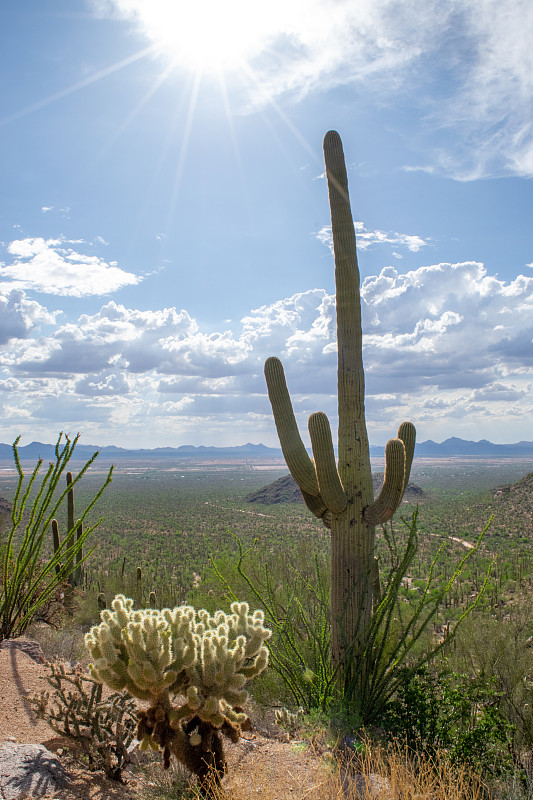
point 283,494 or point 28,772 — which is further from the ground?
point 28,772

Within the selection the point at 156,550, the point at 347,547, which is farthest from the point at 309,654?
the point at 156,550

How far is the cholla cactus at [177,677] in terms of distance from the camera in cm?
411

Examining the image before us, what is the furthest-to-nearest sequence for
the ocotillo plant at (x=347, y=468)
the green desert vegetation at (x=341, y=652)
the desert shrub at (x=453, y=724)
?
the ocotillo plant at (x=347, y=468) < the desert shrub at (x=453, y=724) < the green desert vegetation at (x=341, y=652)

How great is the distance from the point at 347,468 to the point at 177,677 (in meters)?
3.62

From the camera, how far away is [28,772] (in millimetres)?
4309

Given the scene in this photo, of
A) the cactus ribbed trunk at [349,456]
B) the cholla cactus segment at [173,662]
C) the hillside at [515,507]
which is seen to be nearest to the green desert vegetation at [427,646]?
the cactus ribbed trunk at [349,456]

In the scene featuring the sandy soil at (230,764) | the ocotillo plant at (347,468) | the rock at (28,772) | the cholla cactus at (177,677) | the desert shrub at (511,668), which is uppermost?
the ocotillo plant at (347,468)

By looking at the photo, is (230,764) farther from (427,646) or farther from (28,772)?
(427,646)

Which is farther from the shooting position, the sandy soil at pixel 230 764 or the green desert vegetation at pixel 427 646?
the green desert vegetation at pixel 427 646

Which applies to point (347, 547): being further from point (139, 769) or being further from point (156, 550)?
point (156, 550)

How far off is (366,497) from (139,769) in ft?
12.4

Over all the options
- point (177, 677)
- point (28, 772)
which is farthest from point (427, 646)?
point (28, 772)

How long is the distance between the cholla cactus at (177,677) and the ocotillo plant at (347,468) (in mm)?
2620

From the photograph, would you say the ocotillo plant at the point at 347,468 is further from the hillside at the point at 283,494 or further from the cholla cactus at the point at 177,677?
the hillside at the point at 283,494
